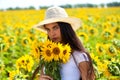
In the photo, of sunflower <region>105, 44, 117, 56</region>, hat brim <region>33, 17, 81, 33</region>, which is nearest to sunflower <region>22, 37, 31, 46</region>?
sunflower <region>105, 44, 117, 56</region>

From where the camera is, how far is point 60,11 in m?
4.41

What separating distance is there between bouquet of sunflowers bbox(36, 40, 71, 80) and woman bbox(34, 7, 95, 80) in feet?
0.18

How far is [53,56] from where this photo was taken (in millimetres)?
4133

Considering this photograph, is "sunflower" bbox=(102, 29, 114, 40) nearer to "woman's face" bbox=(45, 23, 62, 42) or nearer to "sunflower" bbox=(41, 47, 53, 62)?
"woman's face" bbox=(45, 23, 62, 42)

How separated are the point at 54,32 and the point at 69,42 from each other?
154mm

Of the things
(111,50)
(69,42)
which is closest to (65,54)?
(69,42)

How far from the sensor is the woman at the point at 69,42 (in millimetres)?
4184

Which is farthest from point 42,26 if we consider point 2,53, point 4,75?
point 2,53

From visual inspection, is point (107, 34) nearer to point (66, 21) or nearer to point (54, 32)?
point (66, 21)

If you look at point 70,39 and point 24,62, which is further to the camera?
point 24,62

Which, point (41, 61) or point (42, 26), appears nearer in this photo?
point (41, 61)

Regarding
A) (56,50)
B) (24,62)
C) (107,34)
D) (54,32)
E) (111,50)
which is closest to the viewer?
(56,50)

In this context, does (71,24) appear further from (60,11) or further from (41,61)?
(41,61)

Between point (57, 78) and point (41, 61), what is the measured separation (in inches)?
7.7
